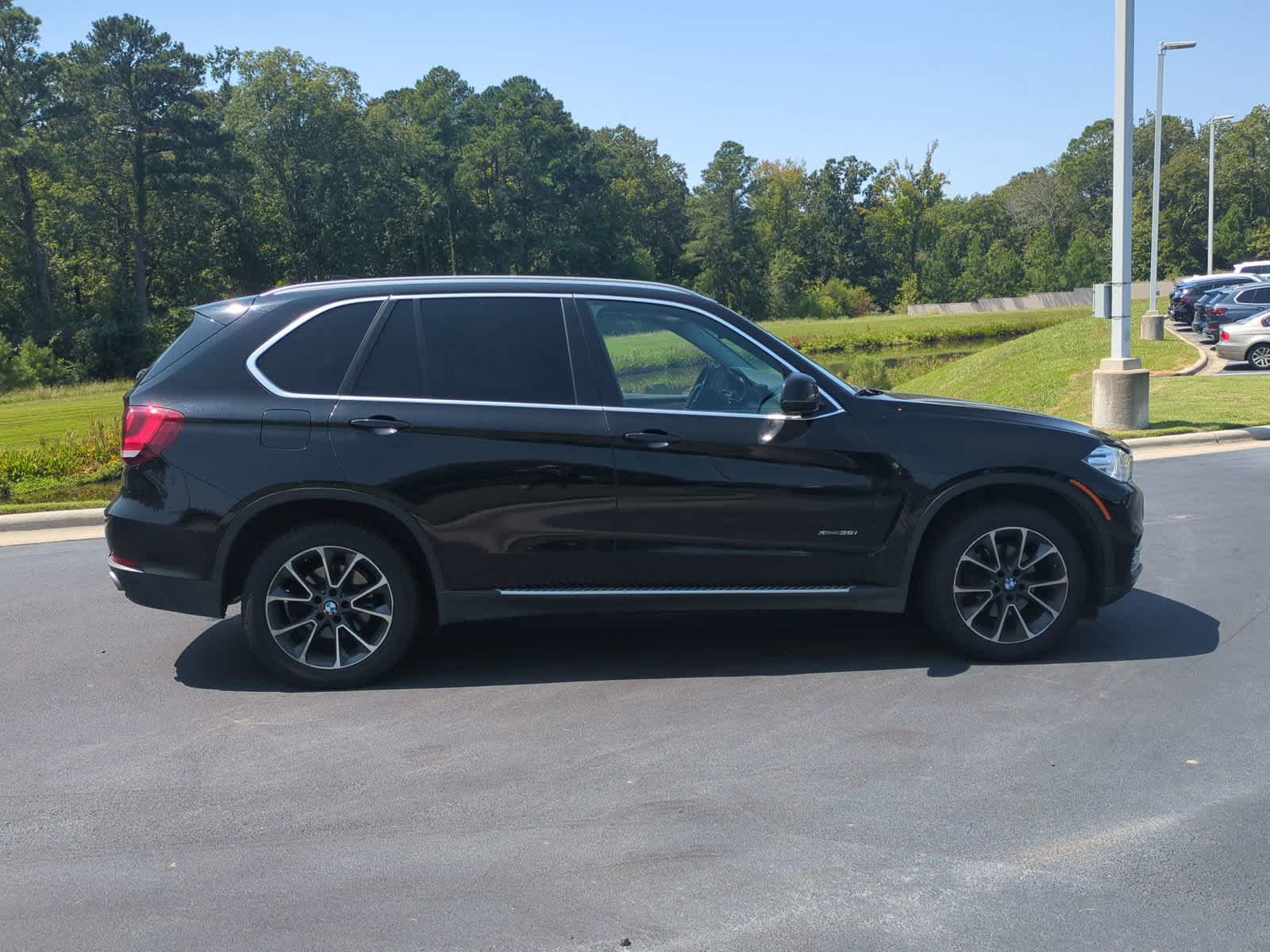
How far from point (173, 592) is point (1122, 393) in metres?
13.3

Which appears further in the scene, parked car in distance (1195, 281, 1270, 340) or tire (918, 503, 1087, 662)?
parked car in distance (1195, 281, 1270, 340)

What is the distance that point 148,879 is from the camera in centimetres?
407

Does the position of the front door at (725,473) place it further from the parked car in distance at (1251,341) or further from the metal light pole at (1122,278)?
the parked car in distance at (1251,341)

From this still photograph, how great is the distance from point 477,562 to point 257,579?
3.46ft

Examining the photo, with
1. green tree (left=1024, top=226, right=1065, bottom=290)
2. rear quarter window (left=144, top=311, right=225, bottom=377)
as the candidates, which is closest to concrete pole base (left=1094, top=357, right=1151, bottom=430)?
rear quarter window (left=144, top=311, right=225, bottom=377)

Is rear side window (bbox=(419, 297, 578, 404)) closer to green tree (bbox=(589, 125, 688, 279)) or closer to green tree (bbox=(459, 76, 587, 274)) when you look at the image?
green tree (bbox=(459, 76, 587, 274))

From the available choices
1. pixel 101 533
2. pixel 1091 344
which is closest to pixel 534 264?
pixel 1091 344

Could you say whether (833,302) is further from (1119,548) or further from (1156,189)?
(1119,548)

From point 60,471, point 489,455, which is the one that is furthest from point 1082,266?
point 489,455

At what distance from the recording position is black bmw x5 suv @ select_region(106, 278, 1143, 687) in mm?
5926

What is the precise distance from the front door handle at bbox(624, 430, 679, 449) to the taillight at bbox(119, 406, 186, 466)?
2150 millimetres

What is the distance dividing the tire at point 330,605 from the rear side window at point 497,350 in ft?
2.81

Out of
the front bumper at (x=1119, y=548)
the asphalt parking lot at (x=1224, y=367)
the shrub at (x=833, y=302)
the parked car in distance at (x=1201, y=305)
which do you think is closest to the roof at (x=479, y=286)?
the front bumper at (x=1119, y=548)

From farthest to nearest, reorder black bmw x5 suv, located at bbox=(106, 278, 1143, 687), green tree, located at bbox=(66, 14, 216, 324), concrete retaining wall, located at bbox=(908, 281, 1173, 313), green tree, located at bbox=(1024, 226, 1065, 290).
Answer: green tree, located at bbox=(1024, 226, 1065, 290), concrete retaining wall, located at bbox=(908, 281, 1173, 313), green tree, located at bbox=(66, 14, 216, 324), black bmw x5 suv, located at bbox=(106, 278, 1143, 687)
